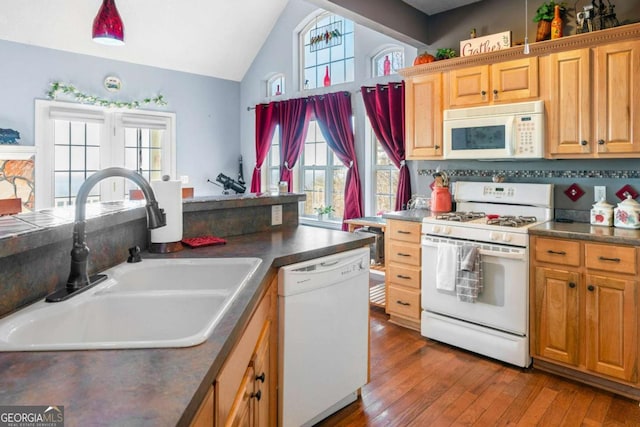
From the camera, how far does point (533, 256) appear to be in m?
2.80

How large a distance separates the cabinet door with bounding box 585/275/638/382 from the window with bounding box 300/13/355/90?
3705mm

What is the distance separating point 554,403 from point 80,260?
2596 mm

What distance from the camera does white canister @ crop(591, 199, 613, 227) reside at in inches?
112

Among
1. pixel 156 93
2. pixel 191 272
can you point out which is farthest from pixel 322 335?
pixel 156 93

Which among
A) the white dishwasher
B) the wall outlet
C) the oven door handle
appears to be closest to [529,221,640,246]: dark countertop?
the oven door handle

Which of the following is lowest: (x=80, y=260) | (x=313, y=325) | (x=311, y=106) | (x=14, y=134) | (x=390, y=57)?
(x=313, y=325)

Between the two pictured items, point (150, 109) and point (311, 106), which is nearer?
point (311, 106)

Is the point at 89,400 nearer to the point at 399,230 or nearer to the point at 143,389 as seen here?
the point at 143,389

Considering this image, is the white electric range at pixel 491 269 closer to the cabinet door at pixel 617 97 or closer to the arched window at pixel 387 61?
the cabinet door at pixel 617 97

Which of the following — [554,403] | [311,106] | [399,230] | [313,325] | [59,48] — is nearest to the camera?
[313,325]

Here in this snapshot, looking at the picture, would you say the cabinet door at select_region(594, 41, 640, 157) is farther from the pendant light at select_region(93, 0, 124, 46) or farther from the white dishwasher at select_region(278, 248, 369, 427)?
the pendant light at select_region(93, 0, 124, 46)

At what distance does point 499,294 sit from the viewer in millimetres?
2914

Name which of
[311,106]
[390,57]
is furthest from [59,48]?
[390,57]

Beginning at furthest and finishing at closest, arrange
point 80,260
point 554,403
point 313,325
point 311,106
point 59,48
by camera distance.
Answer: point 311,106 → point 59,48 → point 554,403 → point 313,325 → point 80,260
